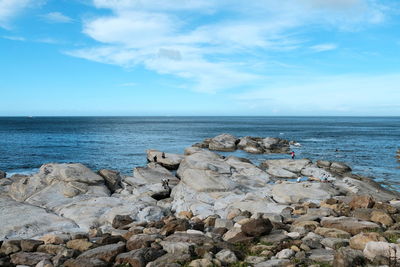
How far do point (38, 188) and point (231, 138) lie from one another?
49509mm

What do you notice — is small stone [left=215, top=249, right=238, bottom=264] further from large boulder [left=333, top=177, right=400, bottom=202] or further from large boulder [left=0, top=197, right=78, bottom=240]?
large boulder [left=333, top=177, right=400, bottom=202]

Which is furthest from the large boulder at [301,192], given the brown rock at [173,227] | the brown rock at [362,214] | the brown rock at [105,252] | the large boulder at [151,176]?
the brown rock at [105,252]

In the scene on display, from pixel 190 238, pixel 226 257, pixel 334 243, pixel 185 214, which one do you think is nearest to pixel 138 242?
pixel 190 238

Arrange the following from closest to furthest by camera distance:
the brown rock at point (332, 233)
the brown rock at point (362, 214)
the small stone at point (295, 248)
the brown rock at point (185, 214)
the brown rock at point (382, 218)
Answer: the small stone at point (295, 248)
the brown rock at point (332, 233)
the brown rock at point (382, 218)
the brown rock at point (362, 214)
the brown rock at point (185, 214)

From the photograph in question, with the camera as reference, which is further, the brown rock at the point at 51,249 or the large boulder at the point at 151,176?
the large boulder at the point at 151,176

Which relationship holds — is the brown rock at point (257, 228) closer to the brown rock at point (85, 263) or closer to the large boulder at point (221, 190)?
the brown rock at point (85, 263)

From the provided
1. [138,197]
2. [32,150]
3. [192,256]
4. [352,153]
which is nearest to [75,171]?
[138,197]

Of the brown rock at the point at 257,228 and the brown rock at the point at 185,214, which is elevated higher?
the brown rock at the point at 257,228

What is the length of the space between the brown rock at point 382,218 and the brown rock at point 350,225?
139 cm

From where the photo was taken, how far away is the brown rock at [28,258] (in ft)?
43.7

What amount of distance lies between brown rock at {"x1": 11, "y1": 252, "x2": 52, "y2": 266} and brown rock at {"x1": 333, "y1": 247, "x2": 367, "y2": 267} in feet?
33.6

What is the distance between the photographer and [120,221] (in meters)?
19.3

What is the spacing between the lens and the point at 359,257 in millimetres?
11578

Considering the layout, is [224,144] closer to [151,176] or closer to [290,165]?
[290,165]
